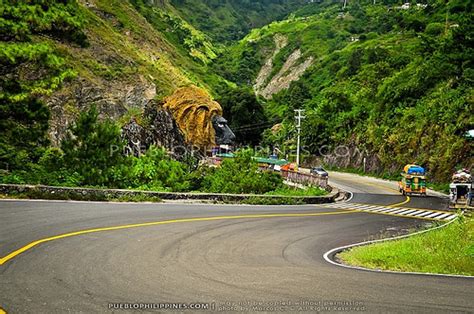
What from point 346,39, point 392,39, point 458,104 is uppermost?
point 346,39

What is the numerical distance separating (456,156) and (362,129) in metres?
20.6

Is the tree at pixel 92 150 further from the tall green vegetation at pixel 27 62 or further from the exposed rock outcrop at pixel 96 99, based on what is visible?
the exposed rock outcrop at pixel 96 99

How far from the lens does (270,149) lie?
281 ft

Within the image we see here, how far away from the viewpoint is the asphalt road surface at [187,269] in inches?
251

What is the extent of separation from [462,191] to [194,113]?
3776 cm

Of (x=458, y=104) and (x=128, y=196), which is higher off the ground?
(x=458, y=104)

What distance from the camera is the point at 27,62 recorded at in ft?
66.8

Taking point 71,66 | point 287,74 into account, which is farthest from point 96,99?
point 287,74

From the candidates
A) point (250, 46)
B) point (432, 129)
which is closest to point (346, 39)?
point (250, 46)

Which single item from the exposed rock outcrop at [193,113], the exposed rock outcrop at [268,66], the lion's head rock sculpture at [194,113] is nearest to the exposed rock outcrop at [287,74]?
the exposed rock outcrop at [268,66]

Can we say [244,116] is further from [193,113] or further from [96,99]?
[96,99]

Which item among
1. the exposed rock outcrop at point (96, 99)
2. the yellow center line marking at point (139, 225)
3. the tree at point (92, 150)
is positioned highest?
the exposed rock outcrop at point (96, 99)

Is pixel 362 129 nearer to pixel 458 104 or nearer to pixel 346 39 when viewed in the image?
pixel 458 104

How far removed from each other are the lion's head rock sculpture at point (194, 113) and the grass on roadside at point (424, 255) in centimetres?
4585
